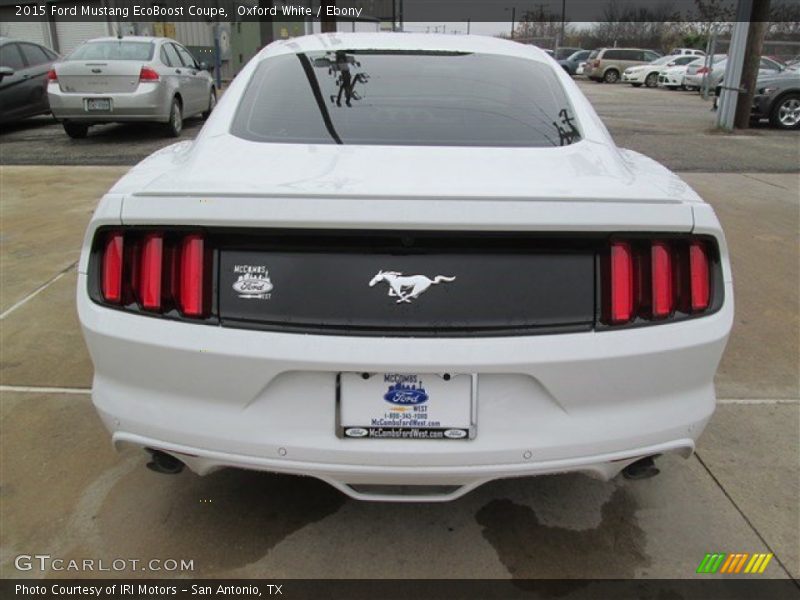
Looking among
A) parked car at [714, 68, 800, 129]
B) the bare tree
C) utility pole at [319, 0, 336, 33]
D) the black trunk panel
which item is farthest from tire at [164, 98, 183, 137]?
the bare tree

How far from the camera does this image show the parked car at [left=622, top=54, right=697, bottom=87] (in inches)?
1235

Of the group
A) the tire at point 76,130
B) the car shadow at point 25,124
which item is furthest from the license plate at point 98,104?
the car shadow at point 25,124

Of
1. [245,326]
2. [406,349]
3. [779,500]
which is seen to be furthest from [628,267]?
[779,500]

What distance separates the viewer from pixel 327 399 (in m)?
1.97

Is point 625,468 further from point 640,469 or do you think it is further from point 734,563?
point 734,563

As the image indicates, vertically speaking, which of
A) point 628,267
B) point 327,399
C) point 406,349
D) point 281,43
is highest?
point 281,43

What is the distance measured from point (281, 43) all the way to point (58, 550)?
8.24 ft

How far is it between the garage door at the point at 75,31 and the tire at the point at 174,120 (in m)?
18.0

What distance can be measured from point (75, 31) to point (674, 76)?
24.8 m

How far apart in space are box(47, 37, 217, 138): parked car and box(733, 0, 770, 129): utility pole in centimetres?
1037

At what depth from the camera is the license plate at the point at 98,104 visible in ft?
33.4

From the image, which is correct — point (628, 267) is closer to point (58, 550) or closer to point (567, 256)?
point (567, 256)

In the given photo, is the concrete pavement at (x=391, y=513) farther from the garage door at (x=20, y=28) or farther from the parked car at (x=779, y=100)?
the garage door at (x=20, y=28)

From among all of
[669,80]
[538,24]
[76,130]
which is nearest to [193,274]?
[76,130]
